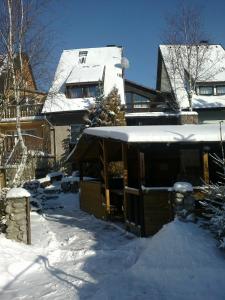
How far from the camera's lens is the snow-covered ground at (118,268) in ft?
22.9

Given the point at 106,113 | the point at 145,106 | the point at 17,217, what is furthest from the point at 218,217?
the point at 145,106

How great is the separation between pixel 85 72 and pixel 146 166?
1818 cm

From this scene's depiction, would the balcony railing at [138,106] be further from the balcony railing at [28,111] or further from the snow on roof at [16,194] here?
the snow on roof at [16,194]

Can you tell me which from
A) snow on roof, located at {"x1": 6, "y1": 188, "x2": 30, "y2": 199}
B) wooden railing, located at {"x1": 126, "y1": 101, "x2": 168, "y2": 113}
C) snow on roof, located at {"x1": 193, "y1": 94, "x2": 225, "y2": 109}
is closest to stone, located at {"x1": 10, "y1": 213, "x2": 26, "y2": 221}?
snow on roof, located at {"x1": 6, "y1": 188, "x2": 30, "y2": 199}

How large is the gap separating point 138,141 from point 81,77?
2049 cm

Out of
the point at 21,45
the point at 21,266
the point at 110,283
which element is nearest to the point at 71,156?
the point at 21,45

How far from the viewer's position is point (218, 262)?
7.43 m

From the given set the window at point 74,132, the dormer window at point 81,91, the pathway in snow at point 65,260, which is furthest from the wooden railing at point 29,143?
the pathway in snow at point 65,260

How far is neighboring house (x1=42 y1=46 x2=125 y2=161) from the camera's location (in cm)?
2943

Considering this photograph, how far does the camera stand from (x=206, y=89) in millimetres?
30875

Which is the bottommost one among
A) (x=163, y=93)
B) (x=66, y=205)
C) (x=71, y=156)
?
(x=66, y=205)

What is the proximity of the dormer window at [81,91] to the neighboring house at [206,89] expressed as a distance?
17.2ft

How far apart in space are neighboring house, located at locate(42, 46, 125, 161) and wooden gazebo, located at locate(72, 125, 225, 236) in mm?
11262

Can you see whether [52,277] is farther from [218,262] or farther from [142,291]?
[218,262]
